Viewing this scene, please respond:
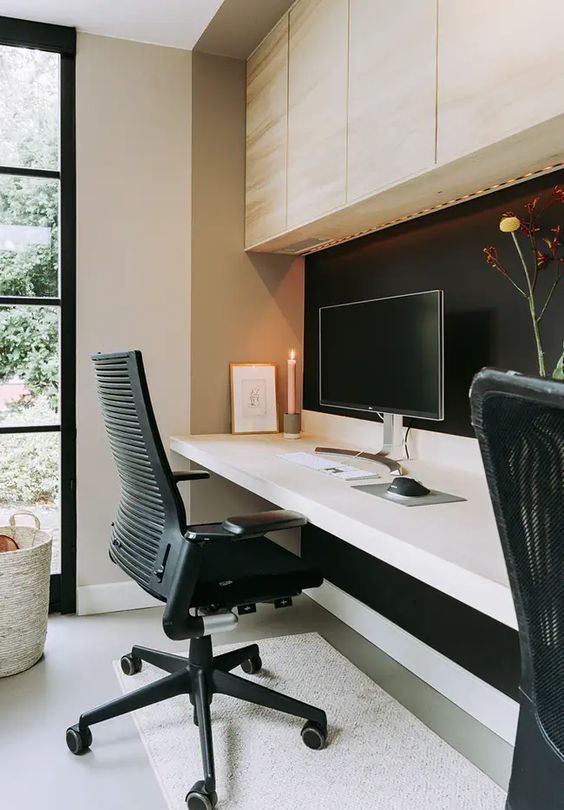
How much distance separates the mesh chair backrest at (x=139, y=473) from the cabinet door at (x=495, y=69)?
1.00 m

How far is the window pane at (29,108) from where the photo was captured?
2.90 metres

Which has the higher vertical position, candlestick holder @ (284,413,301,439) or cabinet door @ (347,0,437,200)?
cabinet door @ (347,0,437,200)

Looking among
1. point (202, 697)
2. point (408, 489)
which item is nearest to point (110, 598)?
point (202, 697)

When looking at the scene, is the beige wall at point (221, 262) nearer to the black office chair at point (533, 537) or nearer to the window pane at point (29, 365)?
the window pane at point (29, 365)

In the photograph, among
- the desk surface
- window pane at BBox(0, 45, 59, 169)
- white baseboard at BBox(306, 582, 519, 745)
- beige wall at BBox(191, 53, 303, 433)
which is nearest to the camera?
the desk surface

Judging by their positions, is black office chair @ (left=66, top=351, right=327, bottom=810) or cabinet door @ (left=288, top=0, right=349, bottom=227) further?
cabinet door @ (left=288, top=0, right=349, bottom=227)

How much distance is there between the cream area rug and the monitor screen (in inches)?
37.4

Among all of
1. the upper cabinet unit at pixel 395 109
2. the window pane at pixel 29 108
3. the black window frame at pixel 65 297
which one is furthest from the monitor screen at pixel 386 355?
the window pane at pixel 29 108

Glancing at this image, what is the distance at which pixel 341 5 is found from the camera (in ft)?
7.40

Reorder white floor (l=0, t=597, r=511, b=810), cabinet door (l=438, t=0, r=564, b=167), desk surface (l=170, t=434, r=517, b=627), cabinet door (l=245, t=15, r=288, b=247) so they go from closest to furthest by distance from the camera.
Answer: desk surface (l=170, t=434, r=517, b=627), cabinet door (l=438, t=0, r=564, b=167), white floor (l=0, t=597, r=511, b=810), cabinet door (l=245, t=15, r=288, b=247)

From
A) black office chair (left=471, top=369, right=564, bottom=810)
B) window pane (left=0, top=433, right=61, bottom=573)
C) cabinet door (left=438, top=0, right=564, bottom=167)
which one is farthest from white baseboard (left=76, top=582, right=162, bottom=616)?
black office chair (left=471, top=369, right=564, bottom=810)

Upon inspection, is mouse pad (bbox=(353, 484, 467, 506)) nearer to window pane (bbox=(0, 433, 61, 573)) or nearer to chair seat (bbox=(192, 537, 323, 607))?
chair seat (bbox=(192, 537, 323, 607))

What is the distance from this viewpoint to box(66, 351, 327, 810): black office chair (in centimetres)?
177

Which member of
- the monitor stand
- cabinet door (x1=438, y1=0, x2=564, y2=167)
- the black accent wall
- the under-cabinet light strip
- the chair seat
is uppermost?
cabinet door (x1=438, y1=0, x2=564, y2=167)
